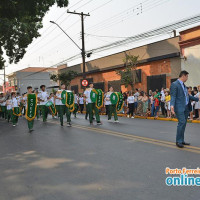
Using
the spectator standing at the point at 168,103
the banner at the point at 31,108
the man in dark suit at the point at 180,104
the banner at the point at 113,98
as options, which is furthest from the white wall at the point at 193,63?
the man in dark suit at the point at 180,104

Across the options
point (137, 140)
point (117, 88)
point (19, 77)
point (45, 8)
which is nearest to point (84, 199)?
point (137, 140)

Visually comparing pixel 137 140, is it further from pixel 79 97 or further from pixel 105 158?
pixel 79 97

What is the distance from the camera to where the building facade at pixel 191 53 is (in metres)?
21.3

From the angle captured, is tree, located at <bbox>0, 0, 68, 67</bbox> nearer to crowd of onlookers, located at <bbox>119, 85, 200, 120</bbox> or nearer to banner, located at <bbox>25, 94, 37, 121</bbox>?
banner, located at <bbox>25, 94, 37, 121</bbox>

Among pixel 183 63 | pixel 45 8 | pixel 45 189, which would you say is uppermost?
pixel 45 8

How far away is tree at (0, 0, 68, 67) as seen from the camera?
46.7 ft

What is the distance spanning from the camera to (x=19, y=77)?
7838cm

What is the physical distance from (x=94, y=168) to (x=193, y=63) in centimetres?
1849

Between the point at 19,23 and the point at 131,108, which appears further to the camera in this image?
the point at 19,23

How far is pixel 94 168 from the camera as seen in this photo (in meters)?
5.38

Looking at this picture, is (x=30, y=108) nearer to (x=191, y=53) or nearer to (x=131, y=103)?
(x=131, y=103)

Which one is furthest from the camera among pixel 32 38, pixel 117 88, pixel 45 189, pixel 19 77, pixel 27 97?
pixel 19 77

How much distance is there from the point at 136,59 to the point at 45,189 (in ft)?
76.1

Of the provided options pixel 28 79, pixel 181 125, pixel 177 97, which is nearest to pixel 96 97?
pixel 177 97
